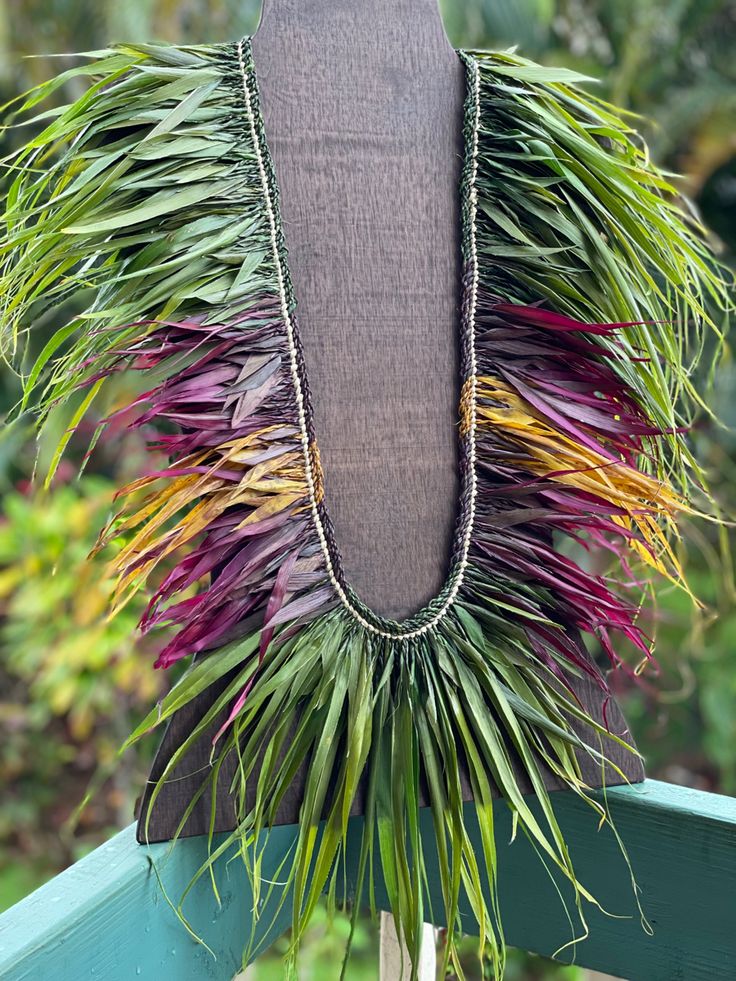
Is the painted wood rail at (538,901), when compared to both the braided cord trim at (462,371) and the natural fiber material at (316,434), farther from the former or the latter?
the braided cord trim at (462,371)

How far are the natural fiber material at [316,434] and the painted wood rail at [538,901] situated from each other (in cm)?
4

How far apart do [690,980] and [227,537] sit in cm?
44

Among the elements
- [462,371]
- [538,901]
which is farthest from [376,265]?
[538,901]

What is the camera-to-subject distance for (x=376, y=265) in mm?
633

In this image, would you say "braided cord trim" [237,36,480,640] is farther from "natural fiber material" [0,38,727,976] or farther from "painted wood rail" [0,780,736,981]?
"painted wood rail" [0,780,736,981]

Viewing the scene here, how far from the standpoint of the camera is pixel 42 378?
2.17 ft

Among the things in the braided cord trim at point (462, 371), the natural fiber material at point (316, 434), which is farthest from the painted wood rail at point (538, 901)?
the braided cord trim at point (462, 371)

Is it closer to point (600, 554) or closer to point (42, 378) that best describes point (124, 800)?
point (600, 554)

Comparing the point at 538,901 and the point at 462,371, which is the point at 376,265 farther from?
the point at 538,901

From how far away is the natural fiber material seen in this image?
1.90 feet

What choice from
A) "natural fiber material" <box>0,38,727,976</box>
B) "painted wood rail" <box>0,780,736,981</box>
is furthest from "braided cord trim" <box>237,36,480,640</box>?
"painted wood rail" <box>0,780,736,981</box>

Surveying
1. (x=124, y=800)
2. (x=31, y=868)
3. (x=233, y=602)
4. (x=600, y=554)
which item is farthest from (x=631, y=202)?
(x=31, y=868)

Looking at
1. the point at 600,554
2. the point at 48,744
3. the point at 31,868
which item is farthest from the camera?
the point at 48,744

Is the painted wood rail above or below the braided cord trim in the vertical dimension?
below
